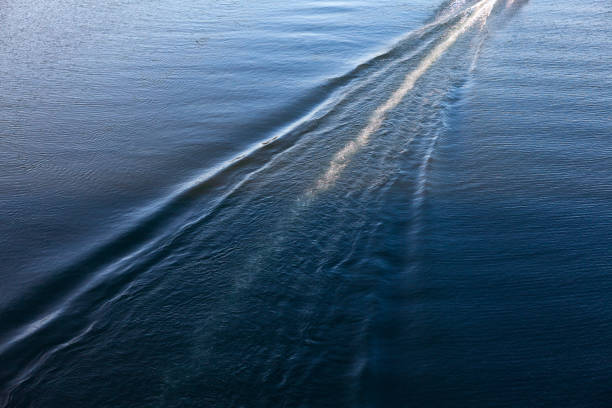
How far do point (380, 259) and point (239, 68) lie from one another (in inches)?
330

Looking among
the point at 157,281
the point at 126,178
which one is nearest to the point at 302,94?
the point at 126,178

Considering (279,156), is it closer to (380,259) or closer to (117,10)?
(380,259)

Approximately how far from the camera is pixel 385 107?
12.2 meters

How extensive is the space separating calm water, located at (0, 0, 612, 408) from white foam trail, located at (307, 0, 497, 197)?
0.23 feet

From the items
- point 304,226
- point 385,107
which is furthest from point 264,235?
point 385,107

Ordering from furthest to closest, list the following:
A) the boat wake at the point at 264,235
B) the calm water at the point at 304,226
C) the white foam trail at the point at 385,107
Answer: the white foam trail at the point at 385,107 → the boat wake at the point at 264,235 → the calm water at the point at 304,226

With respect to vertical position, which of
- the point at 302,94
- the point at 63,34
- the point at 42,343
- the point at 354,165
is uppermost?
the point at 63,34

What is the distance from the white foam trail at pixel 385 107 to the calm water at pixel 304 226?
0.23ft

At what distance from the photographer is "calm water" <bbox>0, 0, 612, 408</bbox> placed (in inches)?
231

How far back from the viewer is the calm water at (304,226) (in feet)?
19.2

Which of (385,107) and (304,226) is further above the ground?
(385,107)

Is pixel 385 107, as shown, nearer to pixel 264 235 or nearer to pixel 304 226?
pixel 304 226

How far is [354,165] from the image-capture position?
32.3ft

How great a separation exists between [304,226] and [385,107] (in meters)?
4.89
